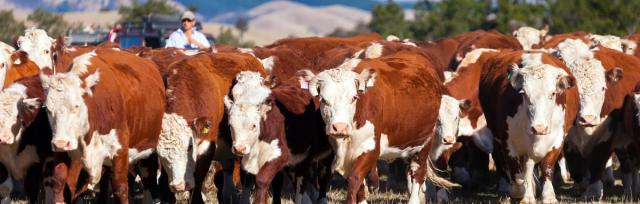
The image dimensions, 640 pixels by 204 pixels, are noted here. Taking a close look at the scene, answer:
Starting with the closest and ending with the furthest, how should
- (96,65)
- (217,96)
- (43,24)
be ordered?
(96,65) → (217,96) → (43,24)

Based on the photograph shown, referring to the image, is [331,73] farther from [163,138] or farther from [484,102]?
[484,102]

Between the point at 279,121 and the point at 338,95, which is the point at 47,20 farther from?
the point at 338,95

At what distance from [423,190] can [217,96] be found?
266cm

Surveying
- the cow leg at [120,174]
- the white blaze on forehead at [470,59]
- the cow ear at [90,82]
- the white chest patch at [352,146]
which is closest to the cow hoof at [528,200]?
the white chest patch at [352,146]

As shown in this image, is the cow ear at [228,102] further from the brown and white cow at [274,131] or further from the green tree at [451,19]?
the green tree at [451,19]

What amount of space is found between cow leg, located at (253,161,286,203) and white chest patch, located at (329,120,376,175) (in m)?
0.48

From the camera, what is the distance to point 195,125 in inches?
437

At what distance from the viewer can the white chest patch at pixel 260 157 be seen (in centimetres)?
1090

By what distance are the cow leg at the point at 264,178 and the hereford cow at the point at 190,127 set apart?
2.11ft

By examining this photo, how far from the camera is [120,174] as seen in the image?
413 inches

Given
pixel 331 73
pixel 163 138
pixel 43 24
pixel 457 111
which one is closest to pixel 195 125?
pixel 163 138

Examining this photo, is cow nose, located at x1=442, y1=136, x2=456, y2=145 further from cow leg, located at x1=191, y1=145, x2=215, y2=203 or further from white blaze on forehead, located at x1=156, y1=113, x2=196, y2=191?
white blaze on forehead, located at x1=156, y1=113, x2=196, y2=191

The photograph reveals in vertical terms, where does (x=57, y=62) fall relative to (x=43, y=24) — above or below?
above

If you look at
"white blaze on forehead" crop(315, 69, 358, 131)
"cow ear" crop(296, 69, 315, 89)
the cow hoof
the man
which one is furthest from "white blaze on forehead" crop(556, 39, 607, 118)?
the man
